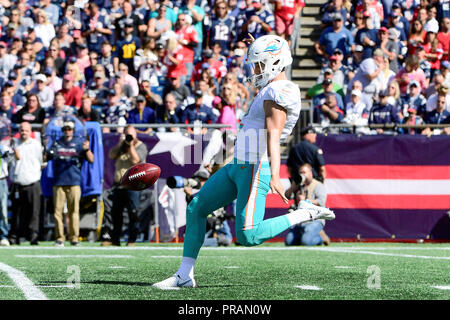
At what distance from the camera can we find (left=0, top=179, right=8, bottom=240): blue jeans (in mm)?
14391

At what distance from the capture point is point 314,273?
8.77 m

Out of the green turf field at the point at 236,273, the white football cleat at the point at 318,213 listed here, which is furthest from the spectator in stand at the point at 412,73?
the white football cleat at the point at 318,213

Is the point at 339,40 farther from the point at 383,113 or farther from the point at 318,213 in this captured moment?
the point at 318,213

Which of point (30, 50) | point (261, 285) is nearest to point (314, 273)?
point (261, 285)

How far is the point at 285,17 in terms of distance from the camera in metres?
19.6

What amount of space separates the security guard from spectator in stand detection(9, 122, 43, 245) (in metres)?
3.89

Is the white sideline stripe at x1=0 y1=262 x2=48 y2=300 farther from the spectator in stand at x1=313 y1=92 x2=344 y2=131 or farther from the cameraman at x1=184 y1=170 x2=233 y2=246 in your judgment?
the spectator in stand at x1=313 y1=92 x2=344 y2=131

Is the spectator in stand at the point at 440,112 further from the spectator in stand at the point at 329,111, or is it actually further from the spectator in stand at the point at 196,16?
the spectator in stand at the point at 196,16

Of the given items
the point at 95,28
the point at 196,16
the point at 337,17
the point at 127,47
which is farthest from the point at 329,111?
the point at 95,28

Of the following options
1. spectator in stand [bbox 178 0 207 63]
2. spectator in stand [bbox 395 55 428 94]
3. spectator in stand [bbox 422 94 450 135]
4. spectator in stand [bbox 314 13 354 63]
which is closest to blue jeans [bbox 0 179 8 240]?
spectator in stand [bbox 178 0 207 63]

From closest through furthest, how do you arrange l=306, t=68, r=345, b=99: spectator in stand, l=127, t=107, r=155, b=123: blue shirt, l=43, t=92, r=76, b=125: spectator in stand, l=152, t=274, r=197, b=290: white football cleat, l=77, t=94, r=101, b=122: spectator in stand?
l=152, t=274, r=197, b=290: white football cleat < l=43, t=92, r=76, b=125: spectator in stand < l=77, t=94, r=101, b=122: spectator in stand < l=127, t=107, r=155, b=123: blue shirt < l=306, t=68, r=345, b=99: spectator in stand

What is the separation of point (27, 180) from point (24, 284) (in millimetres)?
7326

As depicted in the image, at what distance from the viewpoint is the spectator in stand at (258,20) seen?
19125 millimetres
